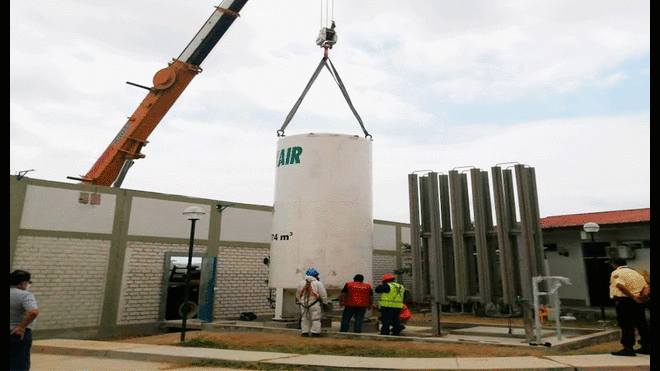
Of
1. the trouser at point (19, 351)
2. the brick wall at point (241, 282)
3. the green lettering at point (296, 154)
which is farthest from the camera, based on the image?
the brick wall at point (241, 282)

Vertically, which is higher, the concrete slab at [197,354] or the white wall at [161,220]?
the white wall at [161,220]

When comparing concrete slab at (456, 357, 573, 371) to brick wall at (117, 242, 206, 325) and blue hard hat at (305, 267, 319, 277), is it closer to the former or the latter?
blue hard hat at (305, 267, 319, 277)

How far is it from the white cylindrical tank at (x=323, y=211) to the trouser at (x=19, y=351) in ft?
20.3

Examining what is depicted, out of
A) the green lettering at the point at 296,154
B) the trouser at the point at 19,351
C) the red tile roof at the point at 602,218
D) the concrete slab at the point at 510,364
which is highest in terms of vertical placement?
the green lettering at the point at 296,154

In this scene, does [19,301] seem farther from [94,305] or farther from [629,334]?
[629,334]

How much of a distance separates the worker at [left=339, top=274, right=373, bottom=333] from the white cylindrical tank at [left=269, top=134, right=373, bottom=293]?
398mm

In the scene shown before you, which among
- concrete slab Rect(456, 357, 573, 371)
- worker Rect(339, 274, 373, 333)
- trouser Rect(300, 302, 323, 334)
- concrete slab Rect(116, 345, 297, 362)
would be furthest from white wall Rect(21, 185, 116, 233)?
concrete slab Rect(456, 357, 573, 371)

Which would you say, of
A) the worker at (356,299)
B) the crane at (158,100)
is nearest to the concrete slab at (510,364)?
the worker at (356,299)

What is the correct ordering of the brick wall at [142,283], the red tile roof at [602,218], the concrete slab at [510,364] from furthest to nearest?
the red tile roof at [602,218] < the brick wall at [142,283] < the concrete slab at [510,364]

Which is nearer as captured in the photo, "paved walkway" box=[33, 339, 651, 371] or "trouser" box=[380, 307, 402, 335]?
"paved walkway" box=[33, 339, 651, 371]

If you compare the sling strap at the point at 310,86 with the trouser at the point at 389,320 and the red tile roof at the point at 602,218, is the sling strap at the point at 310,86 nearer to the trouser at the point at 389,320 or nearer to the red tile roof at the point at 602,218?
the trouser at the point at 389,320

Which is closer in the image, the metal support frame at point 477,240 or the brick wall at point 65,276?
the metal support frame at point 477,240

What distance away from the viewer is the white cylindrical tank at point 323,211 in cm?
1108

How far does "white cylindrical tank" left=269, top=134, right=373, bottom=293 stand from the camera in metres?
11.1
